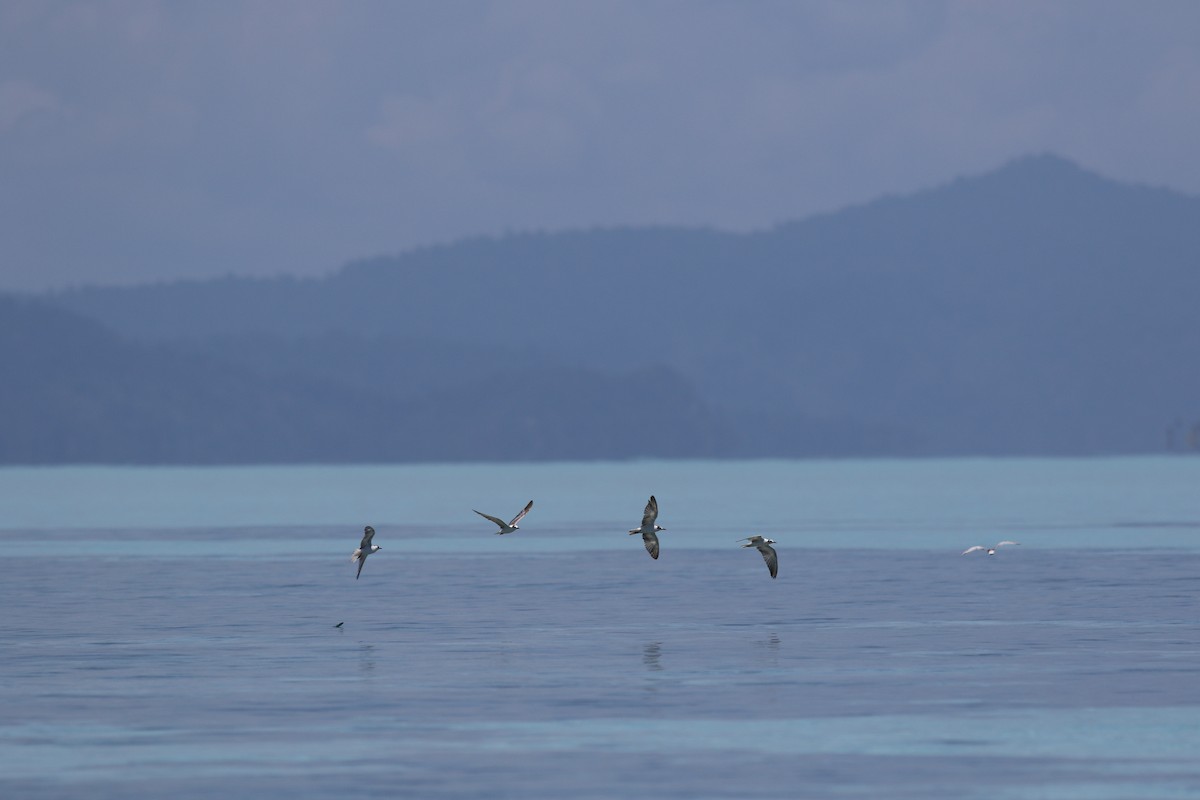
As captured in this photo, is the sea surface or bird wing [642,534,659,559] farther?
bird wing [642,534,659,559]

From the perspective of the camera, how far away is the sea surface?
70.2 feet

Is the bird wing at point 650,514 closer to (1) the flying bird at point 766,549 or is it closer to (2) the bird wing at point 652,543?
(2) the bird wing at point 652,543

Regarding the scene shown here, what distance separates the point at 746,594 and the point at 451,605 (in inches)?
249

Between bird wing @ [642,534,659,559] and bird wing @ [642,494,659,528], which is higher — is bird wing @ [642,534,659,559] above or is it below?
below

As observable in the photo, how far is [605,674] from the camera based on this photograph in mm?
29062

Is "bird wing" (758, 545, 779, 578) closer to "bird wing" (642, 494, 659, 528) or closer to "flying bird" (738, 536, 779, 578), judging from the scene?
"flying bird" (738, 536, 779, 578)

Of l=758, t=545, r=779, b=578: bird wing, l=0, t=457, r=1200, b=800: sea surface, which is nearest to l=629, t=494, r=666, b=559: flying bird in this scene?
l=0, t=457, r=1200, b=800: sea surface

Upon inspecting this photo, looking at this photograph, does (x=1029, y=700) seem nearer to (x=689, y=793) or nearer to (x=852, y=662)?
(x=852, y=662)

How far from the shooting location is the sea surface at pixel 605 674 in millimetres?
21391

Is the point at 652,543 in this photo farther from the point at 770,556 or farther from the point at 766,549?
the point at 770,556

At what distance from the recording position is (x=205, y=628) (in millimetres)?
36625

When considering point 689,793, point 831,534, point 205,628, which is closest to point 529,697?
point 689,793

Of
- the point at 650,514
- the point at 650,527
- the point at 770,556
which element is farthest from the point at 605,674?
the point at 770,556

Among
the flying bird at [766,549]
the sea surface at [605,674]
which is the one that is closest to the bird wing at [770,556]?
the flying bird at [766,549]
